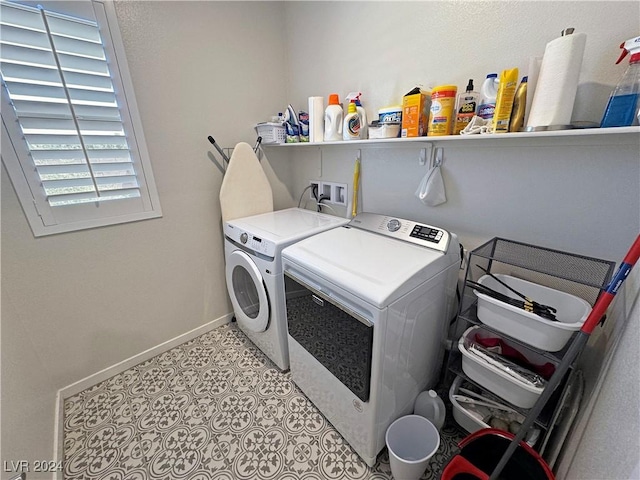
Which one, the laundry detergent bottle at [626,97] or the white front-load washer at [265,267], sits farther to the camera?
the white front-load washer at [265,267]

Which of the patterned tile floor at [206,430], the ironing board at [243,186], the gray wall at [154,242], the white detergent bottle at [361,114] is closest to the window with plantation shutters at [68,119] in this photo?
the gray wall at [154,242]

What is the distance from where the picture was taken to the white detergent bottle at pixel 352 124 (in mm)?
1490

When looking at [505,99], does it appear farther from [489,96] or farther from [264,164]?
[264,164]

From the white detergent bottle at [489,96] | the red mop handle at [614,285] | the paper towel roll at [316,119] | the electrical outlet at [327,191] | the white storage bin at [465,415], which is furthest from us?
the electrical outlet at [327,191]

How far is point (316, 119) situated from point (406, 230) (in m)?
0.96

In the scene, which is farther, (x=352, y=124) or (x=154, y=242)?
(x=154, y=242)

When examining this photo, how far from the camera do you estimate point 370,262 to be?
1.10m

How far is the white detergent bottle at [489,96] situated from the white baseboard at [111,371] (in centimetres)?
223

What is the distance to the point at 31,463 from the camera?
3.42 feet

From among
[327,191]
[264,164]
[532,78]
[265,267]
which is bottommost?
[265,267]

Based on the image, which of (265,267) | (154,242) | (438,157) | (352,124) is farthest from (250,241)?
(438,157)

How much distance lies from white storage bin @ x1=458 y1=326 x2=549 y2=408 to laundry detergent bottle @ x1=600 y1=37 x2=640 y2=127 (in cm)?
92

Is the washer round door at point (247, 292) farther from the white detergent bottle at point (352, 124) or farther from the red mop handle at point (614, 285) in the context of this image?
the red mop handle at point (614, 285)

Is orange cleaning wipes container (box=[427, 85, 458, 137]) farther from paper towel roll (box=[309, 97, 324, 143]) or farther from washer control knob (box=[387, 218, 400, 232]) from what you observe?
paper towel roll (box=[309, 97, 324, 143])
